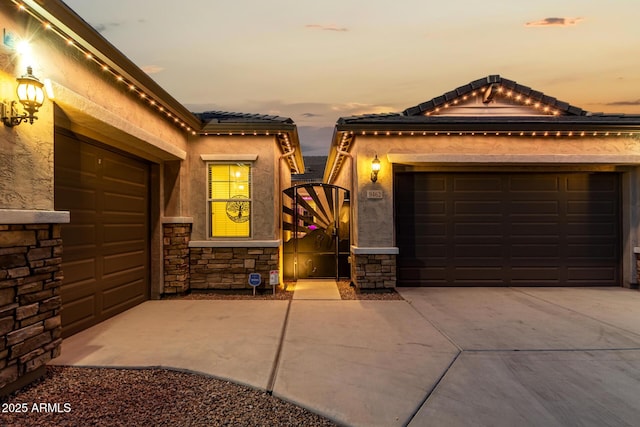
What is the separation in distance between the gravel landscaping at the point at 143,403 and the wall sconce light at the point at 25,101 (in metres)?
2.29

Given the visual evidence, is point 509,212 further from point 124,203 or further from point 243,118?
point 124,203

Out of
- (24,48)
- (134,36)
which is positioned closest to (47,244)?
(24,48)

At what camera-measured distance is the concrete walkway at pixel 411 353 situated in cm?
234

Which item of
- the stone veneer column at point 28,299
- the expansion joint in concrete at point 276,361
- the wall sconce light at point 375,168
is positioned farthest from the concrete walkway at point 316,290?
the stone veneer column at point 28,299

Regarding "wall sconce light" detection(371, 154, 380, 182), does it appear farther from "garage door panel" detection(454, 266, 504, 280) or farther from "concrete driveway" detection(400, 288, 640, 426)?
"garage door panel" detection(454, 266, 504, 280)

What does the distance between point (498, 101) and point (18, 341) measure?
31.3ft

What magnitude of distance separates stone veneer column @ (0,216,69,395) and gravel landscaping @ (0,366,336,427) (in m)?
0.22

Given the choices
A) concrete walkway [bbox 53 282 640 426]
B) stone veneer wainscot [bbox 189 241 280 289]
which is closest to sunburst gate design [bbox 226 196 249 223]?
stone veneer wainscot [bbox 189 241 280 289]

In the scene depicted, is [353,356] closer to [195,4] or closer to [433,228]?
[433,228]

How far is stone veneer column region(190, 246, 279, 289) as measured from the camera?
6.12 m

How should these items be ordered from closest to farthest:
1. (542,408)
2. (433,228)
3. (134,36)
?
1. (542,408)
2. (433,228)
3. (134,36)

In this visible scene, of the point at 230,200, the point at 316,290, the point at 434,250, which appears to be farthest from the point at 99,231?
the point at 434,250

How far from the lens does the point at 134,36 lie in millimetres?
10445

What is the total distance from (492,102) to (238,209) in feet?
22.2
